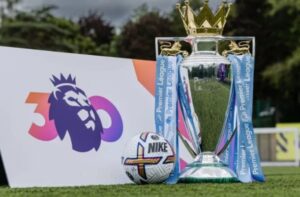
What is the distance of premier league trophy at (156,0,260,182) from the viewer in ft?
26.4

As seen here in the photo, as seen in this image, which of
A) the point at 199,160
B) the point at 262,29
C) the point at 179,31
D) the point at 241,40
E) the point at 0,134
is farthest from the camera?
the point at 179,31

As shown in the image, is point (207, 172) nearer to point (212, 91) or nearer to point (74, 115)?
point (212, 91)

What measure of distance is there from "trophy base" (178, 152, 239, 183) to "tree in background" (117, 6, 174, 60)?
143ft

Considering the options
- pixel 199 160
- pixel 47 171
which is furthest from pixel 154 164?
pixel 47 171

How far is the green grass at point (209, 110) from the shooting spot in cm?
804

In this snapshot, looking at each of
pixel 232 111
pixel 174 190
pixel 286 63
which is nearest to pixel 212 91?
pixel 232 111

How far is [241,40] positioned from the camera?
8750mm

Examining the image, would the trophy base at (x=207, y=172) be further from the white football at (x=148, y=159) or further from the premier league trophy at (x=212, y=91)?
the white football at (x=148, y=159)

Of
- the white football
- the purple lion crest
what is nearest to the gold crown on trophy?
the white football

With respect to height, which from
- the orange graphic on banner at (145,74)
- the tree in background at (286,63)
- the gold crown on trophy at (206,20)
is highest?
the gold crown on trophy at (206,20)

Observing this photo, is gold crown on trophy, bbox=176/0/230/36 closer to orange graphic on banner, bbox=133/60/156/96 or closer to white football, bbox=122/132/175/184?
orange graphic on banner, bbox=133/60/156/96

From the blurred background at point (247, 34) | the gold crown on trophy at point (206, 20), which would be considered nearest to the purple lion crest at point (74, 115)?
the gold crown on trophy at point (206, 20)

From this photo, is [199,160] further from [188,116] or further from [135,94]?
[135,94]

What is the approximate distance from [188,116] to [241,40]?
3.67ft
